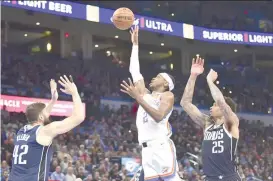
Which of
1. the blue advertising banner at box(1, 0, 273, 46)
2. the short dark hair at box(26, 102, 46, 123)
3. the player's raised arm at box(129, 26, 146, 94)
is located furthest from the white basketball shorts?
the blue advertising banner at box(1, 0, 273, 46)

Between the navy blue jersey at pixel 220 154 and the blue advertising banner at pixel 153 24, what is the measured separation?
13913 mm

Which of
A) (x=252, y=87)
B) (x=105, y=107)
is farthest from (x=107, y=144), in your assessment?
(x=252, y=87)

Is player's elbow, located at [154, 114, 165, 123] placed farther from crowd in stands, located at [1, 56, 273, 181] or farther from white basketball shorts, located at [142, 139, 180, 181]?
crowd in stands, located at [1, 56, 273, 181]

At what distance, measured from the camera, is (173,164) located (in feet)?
20.3

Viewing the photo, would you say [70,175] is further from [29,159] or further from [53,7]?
[29,159]

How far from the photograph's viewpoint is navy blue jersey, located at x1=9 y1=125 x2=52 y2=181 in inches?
219

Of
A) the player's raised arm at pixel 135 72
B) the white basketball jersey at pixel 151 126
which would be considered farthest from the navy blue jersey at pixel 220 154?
the player's raised arm at pixel 135 72

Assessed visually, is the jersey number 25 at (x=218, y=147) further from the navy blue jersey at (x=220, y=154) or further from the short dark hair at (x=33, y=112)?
the short dark hair at (x=33, y=112)

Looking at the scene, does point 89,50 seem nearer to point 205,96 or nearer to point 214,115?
point 205,96

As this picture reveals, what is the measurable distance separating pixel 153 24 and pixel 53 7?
14.8ft

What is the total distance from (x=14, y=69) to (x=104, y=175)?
24.8 feet

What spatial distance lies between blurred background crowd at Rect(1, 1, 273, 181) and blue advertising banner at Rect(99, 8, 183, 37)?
7.28 feet

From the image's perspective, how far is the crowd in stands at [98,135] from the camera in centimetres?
1452

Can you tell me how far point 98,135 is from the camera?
17.2 metres
